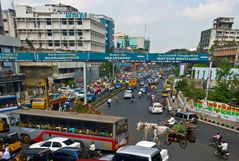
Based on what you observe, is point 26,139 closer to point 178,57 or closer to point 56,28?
point 178,57

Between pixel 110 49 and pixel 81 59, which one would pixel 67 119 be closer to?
pixel 81 59

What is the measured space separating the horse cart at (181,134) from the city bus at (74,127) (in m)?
3.78

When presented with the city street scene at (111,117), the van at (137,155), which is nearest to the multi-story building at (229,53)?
the city street scene at (111,117)

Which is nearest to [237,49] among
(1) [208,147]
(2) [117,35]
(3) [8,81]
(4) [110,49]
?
(1) [208,147]

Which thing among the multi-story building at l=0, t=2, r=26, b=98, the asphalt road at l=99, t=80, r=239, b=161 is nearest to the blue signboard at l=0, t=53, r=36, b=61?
the multi-story building at l=0, t=2, r=26, b=98

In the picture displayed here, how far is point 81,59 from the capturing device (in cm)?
2627

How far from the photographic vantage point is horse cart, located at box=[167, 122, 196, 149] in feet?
51.6

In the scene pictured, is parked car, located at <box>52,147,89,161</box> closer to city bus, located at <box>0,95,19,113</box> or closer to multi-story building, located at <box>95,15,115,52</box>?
city bus, located at <box>0,95,19,113</box>

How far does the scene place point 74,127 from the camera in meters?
15.9

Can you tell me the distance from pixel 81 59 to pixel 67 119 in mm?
11915

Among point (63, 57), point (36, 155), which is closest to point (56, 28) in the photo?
point (63, 57)

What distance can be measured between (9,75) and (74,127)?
26.6 metres

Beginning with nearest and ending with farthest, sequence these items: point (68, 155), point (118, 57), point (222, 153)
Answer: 1. point (68, 155)
2. point (222, 153)
3. point (118, 57)

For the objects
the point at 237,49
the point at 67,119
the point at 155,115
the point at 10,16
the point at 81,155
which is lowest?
the point at 155,115
